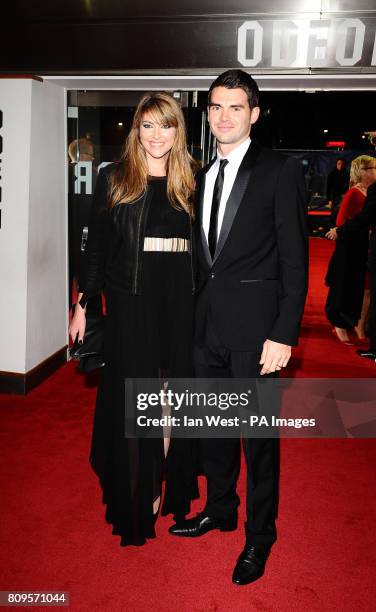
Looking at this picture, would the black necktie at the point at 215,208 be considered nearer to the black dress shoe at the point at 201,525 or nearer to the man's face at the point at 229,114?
the man's face at the point at 229,114

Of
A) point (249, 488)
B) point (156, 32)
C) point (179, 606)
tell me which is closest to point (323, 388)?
point (249, 488)

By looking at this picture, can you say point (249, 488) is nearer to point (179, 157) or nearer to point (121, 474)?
point (121, 474)

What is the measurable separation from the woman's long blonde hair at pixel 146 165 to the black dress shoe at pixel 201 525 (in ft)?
4.68

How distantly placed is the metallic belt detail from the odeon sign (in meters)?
1.91

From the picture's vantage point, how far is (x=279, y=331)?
6.38 feet

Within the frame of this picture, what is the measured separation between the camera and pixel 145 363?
7.33 feet

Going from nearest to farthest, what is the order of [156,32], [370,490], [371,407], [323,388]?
[370,490] < [156,32] < [371,407] < [323,388]

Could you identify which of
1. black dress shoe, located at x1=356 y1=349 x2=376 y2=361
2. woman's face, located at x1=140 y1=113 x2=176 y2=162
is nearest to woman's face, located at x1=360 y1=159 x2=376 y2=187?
black dress shoe, located at x1=356 y1=349 x2=376 y2=361

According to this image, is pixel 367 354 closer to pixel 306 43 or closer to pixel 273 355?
pixel 306 43

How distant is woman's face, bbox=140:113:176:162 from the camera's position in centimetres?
211

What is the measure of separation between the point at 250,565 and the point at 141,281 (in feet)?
4.14

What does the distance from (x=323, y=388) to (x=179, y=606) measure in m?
2.72

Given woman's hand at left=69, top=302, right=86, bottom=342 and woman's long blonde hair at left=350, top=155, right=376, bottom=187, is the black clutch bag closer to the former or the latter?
woman's hand at left=69, top=302, right=86, bottom=342

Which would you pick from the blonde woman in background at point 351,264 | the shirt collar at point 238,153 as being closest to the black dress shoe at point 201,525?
the shirt collar at point 238,153
